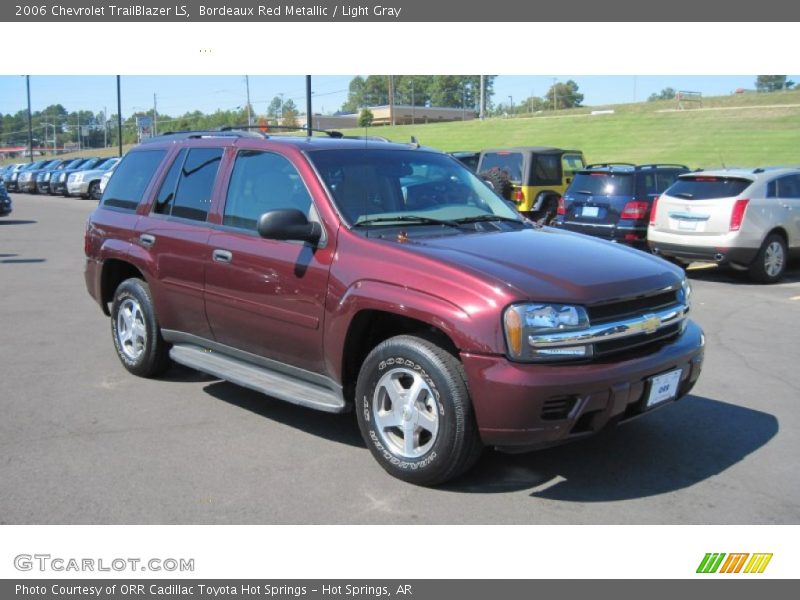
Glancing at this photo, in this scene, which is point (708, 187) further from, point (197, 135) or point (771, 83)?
point (771, 83)

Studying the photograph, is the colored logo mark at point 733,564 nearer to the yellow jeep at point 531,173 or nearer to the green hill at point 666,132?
the yellow jeep at point 531,173

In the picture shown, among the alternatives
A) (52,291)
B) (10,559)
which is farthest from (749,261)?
(10,559)

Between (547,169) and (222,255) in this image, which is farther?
(547,169)

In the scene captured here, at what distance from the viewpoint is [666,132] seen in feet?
148

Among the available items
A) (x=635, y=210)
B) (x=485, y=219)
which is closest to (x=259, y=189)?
(x=485, y=219)

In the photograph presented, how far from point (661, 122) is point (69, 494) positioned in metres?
49.1

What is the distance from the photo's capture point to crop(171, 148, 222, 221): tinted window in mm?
5746

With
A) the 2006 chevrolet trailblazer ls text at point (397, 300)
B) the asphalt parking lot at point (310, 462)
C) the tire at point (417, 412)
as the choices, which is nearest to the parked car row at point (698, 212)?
the asphalt parking lot at point (310, 462)

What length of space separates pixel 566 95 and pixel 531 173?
114335 millimetres

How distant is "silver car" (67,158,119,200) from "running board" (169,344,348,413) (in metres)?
29.9

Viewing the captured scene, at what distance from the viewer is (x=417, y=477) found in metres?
4.32

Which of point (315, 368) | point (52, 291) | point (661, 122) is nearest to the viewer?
point (315, 368)

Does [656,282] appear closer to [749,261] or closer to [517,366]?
[517,366]

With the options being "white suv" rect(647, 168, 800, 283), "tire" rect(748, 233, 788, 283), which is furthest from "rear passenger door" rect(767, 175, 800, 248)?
"tire" rect(748, 233, 788, 283)
